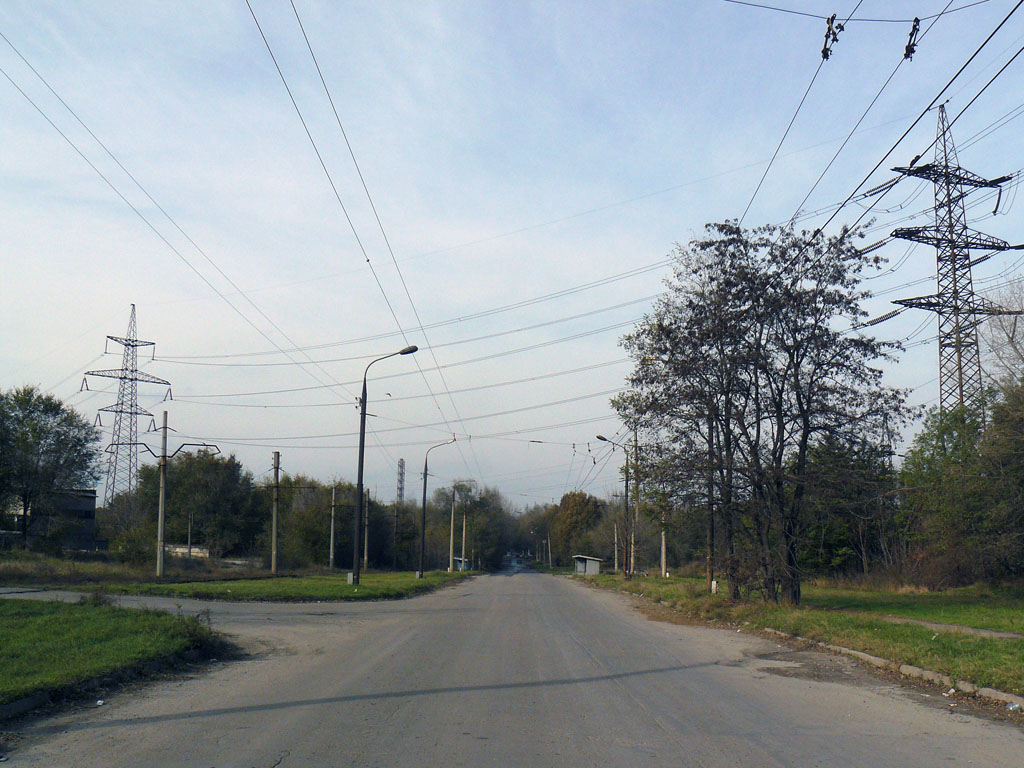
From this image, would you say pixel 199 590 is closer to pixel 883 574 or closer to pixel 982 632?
pixel 982 632

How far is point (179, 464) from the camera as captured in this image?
64125mm

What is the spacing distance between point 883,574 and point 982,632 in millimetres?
27566

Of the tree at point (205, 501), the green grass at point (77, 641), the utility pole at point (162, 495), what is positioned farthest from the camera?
the tree at point (205, 501)

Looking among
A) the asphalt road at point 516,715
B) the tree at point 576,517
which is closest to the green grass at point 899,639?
the asphalt road at point 516,715

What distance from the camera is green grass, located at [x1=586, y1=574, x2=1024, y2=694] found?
10.4 meters

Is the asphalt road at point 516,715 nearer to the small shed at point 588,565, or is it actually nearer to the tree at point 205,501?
the tree at point 205,501

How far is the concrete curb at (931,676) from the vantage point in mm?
9375

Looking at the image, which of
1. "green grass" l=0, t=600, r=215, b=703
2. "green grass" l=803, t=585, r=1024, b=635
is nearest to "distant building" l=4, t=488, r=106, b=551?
"green grass" l=0, t=600, r=215, b=703

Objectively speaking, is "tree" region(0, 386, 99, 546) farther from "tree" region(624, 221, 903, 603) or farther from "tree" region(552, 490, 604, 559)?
"tree" region(552, 490, 604, 559)

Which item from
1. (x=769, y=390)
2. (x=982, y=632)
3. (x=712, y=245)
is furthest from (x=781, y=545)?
(x=712, y=245)

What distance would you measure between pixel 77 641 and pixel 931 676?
12.8 metres

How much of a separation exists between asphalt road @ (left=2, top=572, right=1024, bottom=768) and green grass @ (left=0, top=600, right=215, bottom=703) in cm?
77

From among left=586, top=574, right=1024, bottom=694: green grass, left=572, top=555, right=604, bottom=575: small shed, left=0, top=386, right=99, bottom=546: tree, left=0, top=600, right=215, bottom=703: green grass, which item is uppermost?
left=0, top=386, right=99, bottom=546: tree

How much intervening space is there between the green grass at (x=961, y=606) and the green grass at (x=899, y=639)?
1.40 feet
